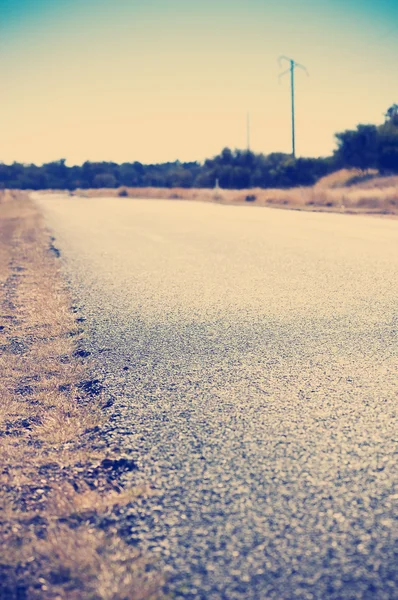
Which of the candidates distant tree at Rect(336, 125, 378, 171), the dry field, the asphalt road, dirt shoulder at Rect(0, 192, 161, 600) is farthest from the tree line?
dirt shoulder at Rect(0, 192, 161, 600)

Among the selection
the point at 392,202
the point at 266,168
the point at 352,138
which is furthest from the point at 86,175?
the point at 392,202

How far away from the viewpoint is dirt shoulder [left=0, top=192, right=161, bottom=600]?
1.72 metres

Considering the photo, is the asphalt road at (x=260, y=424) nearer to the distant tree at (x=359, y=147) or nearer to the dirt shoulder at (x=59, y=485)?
the dirt shoulder at (x=59, y=485)

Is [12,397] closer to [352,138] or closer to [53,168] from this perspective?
[352,138]

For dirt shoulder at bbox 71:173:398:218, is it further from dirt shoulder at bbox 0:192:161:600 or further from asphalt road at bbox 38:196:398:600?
dirt shoulder at bbox 0:192:161:600

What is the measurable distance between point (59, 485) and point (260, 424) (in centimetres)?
95

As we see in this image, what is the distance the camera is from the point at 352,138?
43.1 metres

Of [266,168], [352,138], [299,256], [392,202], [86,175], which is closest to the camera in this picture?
[299,256]

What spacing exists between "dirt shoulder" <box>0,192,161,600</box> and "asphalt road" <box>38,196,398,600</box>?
0.10 metres

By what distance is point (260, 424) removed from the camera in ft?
9.05

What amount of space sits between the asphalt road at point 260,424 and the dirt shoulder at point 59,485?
10 cm

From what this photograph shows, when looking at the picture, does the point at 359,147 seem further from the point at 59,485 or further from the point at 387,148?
the point at 59,485

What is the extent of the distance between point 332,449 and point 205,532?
75 centimetres

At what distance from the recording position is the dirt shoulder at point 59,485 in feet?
5.64
